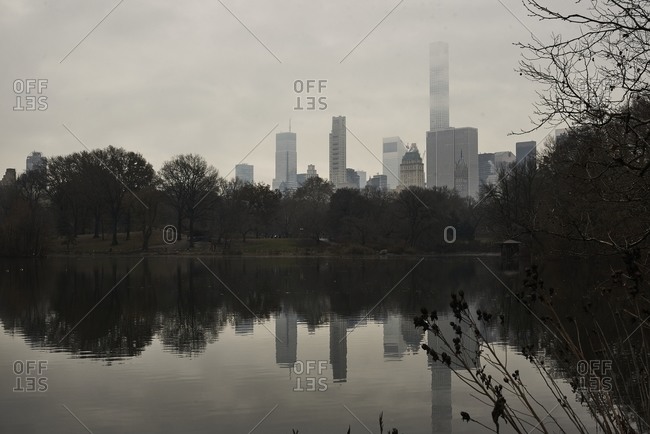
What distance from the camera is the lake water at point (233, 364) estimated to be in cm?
795

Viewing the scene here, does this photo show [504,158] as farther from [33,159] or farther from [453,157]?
[33,159]

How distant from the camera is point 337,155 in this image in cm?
8494

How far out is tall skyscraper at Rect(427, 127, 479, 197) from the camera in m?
51.9

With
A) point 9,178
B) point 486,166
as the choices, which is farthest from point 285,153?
point 9,178

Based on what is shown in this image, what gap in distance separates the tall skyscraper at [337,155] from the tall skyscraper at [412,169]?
21.6 ft

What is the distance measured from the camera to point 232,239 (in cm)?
6744

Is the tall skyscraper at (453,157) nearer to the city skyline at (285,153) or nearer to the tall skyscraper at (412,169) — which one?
the tall skyscraper at (412,169)

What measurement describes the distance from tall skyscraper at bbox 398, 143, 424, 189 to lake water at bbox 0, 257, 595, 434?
45308mm

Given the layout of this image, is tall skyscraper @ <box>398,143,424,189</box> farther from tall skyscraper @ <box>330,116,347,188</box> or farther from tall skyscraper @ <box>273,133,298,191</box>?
A: tall skyscraper @ <box>273,133,298,191</box>

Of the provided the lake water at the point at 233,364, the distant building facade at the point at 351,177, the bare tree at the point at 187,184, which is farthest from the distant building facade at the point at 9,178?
the lake water at the point at 233,364

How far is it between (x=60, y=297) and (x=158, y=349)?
10.3m

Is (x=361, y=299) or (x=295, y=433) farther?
(x=361, y=299)

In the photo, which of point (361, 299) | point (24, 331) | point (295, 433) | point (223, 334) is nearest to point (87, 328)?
point (24, 331)

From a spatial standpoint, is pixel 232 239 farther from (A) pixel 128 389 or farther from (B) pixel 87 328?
(A) pixel 128 389
